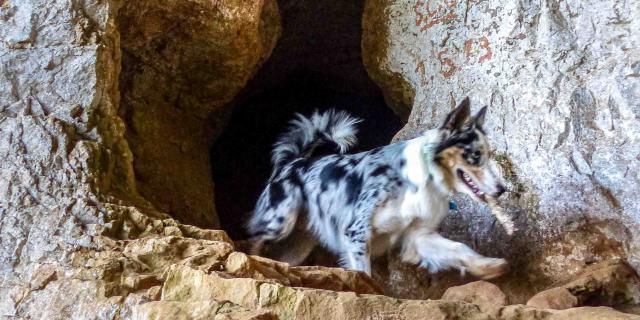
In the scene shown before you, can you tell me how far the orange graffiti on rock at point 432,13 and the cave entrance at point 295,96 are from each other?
3.38ft

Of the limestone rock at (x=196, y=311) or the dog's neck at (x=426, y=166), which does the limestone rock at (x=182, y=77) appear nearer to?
the dog's neck at (x=426, y=166)

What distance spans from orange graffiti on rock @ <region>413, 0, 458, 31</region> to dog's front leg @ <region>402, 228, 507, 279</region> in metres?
1.50

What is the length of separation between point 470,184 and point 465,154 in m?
0.15

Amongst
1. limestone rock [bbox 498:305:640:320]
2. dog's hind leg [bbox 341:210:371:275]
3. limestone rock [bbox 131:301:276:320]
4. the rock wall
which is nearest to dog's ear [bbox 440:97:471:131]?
the rock wall

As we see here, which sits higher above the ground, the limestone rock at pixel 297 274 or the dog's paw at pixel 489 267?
the dog's paw at pixel 489 267

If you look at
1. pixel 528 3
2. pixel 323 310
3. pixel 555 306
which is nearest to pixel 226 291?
pixel 323 310

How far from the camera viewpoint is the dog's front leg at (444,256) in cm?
367

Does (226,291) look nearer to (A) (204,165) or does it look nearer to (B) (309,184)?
(B) (309,184)

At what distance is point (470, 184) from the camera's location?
3861 millimetres

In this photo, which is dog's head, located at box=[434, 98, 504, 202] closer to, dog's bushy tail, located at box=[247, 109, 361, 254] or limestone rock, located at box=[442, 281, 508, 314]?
limestone rock, located at box=[442, 281, 508, 314]

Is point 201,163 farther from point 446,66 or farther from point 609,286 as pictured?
point 609,286

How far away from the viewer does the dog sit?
12.6ft

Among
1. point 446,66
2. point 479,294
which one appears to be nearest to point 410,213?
point 479,294

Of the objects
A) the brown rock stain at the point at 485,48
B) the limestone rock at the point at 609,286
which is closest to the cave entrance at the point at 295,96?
the brown rock stain at the point at 485,48
